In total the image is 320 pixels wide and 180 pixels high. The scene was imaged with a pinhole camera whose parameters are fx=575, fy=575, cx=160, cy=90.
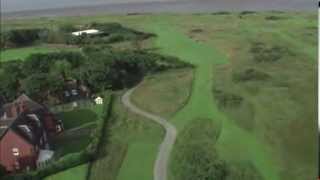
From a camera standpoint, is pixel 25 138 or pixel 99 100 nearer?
pixel 25 138

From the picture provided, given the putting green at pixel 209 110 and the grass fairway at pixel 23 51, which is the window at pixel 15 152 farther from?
the grass fairway at pixel 23 51

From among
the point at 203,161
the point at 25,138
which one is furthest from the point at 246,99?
the point at 25,138

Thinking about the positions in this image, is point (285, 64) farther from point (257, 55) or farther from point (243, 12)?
point (243, 12)

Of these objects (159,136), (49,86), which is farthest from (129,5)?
(159,136)

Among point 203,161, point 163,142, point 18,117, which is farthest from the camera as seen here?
point 18,117

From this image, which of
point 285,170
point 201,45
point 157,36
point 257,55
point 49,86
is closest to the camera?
point 285,170

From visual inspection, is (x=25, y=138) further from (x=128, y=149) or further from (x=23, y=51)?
(x=23, y=51)
